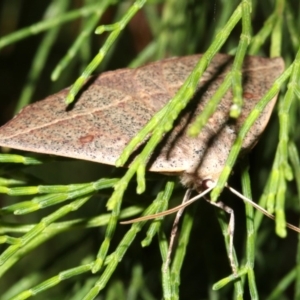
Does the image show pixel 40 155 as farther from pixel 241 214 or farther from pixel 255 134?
pixel 241 214

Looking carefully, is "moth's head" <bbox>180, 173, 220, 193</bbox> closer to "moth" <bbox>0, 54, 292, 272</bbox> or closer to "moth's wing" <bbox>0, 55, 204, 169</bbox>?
"moth" <bbox>0, 54, 292, 272</bbox>

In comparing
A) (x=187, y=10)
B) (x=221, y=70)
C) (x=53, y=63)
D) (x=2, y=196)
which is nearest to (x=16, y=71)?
(x=53, y=63)

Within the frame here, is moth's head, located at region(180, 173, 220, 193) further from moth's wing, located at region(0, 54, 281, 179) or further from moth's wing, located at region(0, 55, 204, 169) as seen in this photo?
moth's wing, located at region(0, 55, 204, 169)

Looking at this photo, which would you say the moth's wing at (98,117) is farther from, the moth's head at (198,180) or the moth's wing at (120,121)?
the moth's head at (198,180)

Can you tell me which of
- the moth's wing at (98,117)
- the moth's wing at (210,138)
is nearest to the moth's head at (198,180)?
the moth's wing at (210,138)

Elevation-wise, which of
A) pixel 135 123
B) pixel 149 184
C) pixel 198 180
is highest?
pixel 135 123

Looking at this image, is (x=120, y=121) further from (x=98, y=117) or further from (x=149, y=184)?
(x=149, y=184)

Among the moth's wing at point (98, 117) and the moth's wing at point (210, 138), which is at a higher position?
the moth's wing at point (98, 117)

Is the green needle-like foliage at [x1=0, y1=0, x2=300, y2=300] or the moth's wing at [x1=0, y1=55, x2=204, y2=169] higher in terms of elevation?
the moth's wing at [x1=0, y1=55, x2=204, y2=169]

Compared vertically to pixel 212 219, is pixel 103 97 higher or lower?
higher

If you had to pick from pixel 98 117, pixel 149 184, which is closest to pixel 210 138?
pixel 98 117

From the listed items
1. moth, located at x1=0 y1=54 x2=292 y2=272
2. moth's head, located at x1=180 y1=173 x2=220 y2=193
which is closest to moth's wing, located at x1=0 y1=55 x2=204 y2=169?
moth, located at x1=0 y1=54 x2=292 y2=272
